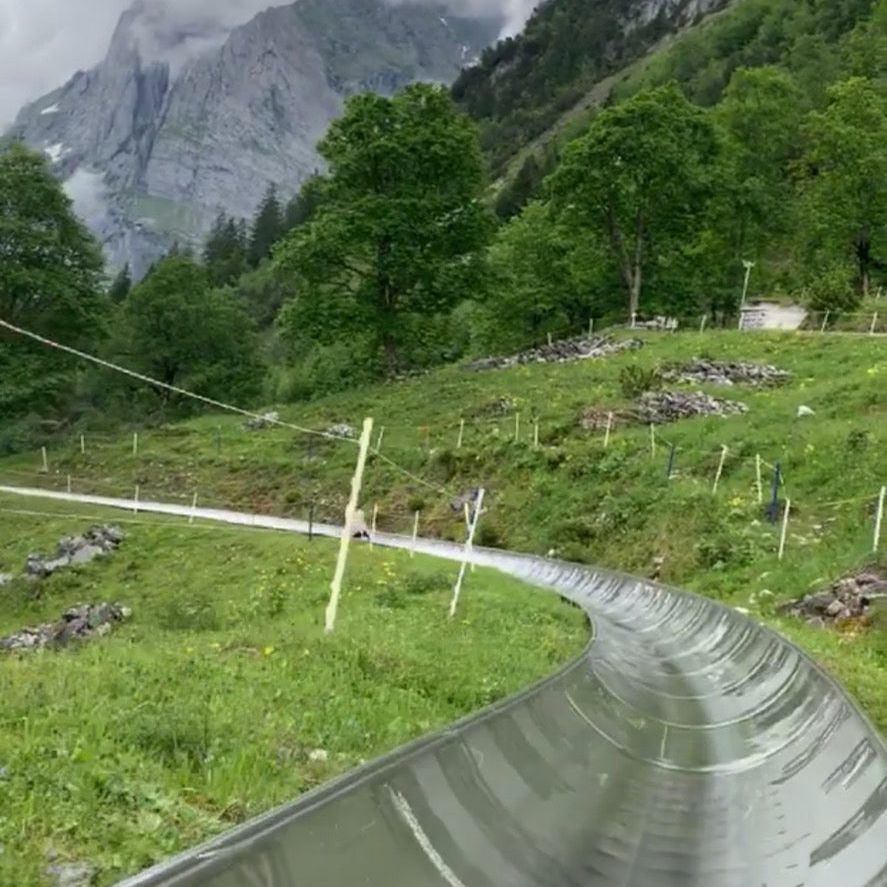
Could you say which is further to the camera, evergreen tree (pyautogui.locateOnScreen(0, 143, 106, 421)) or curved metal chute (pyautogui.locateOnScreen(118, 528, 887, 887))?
evergreen tree (pyautogui.locateOnScreen(0, 143, 106, 421))

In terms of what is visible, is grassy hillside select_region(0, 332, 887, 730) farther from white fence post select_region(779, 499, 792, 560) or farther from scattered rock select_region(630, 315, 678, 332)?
scattered rock select_region(630, 315, 678, 332)

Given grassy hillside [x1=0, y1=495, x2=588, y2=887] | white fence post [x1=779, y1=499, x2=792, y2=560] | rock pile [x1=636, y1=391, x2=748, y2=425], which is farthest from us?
rock pile [x1=636, y1=391, x2=748, y2=425]


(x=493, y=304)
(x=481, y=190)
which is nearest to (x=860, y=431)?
(x=481, y=190)

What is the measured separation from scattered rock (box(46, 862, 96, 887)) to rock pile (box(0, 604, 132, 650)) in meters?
12.6

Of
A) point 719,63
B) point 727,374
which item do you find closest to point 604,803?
point 727,374

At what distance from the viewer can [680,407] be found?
32.6 m

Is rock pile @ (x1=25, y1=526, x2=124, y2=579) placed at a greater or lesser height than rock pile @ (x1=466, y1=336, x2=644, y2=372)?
lesser

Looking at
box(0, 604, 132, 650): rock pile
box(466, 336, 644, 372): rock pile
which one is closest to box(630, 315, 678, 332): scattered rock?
box(466, 336, 644, 372): rock pile

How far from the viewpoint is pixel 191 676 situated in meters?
8.28

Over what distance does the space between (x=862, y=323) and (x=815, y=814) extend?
43.4 metres

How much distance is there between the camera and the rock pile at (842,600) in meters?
15.3

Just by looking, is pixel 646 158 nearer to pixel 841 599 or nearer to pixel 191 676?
pixel 841 599

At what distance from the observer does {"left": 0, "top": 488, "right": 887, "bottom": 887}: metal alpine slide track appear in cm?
450

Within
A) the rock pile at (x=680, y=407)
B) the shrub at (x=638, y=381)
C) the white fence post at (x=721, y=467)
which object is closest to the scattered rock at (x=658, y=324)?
the shrub at (x=638, y=381)
